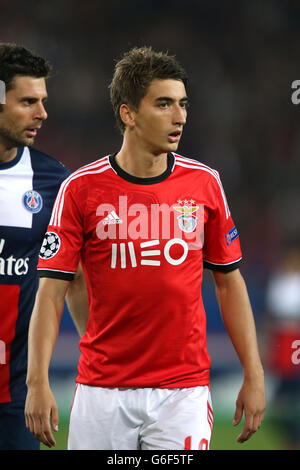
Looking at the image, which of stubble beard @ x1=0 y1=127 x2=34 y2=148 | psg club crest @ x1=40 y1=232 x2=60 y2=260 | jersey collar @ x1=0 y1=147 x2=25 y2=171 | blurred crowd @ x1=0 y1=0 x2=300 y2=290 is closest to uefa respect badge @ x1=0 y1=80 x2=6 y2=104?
stubble beard @ x1=0 y1=127 x2=34 y2=148

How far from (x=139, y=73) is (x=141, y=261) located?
2.61 ft

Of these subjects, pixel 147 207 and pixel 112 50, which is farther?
pixel 112 50

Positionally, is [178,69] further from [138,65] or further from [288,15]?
[288,15]

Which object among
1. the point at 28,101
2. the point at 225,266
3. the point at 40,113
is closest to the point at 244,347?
the point at 225,266

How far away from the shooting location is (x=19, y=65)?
3861mm

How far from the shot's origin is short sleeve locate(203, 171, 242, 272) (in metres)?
3.29

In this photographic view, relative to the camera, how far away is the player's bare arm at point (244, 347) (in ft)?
10.2

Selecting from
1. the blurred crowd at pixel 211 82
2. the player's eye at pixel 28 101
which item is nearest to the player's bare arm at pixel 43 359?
the player's eye at pixel 28 101

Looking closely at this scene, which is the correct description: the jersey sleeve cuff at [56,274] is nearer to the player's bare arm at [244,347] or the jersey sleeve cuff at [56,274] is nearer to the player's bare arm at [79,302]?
the player's bare arm at [79,302]

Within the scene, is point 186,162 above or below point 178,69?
below

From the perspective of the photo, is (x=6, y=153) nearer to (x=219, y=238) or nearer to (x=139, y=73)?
(x=139, y=73)
